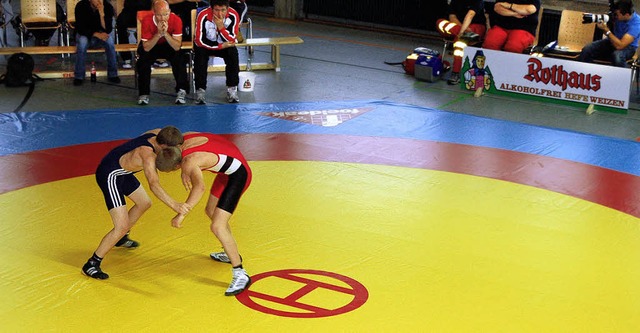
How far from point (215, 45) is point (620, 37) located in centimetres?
589

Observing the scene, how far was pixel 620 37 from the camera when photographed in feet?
41.1

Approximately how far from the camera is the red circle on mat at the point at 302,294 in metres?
6.14

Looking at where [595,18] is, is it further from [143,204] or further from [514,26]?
Result: [143,204]

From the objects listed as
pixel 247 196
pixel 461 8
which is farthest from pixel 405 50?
pixel 247 196

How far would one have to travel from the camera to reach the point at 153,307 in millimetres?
6145

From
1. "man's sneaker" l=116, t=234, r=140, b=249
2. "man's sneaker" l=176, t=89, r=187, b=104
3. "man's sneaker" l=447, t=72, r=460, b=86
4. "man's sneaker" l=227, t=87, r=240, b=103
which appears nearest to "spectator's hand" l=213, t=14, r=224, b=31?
"man's sneaker" l=227, t=87, r=240, b=103

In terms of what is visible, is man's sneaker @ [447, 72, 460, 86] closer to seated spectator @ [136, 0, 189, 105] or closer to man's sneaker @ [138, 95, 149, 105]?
seated spectator @ [136, 0, 189, 105]

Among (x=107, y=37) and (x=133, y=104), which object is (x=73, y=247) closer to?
(x=133, y=104)

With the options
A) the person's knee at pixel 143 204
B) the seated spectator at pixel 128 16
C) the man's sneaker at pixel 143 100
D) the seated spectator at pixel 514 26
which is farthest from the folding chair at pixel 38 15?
the person's knee at pixel 143 204

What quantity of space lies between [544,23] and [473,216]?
9.02 metres

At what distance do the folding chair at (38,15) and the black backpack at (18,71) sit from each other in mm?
1735

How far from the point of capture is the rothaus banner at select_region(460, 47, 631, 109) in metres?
11.8

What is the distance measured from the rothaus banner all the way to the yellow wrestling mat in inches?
146

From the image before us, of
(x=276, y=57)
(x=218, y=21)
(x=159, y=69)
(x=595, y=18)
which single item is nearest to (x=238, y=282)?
(x=218, y=21)
